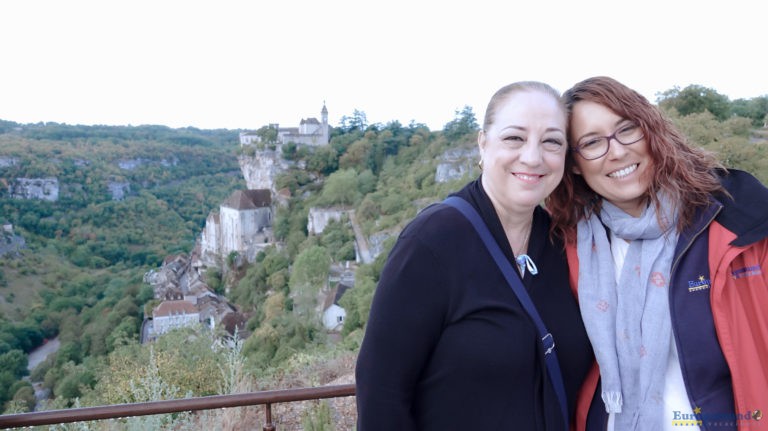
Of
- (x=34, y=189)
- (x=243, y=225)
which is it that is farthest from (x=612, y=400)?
(x=34, y=189)

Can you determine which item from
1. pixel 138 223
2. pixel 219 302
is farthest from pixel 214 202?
pixel 219 302

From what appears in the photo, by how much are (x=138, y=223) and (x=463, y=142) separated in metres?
40.9

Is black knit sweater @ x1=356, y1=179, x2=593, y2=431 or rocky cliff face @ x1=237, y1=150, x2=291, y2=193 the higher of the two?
black knit sweater @ x1=356, y1=179, x2=593, y2=431

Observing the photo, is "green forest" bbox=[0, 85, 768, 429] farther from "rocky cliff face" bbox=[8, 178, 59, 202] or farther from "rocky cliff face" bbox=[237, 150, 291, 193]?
"rocky cliff face" bbox=[237, 150, 291, 193]

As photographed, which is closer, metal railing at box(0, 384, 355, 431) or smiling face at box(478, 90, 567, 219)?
smiling face at box(478, 90, 567, 219)

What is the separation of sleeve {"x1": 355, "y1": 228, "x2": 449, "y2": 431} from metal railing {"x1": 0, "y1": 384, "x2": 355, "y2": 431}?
2.89ft

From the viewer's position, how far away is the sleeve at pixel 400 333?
4.53 ft

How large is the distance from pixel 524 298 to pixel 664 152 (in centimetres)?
67

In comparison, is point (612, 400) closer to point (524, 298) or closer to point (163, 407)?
point (524, 298)

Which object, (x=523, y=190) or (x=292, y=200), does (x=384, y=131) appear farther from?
(x=523, y=190)

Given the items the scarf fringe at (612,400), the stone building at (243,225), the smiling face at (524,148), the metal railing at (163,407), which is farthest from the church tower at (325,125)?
the scarf fringe at (612,400)

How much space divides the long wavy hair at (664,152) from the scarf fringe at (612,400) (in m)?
0.56

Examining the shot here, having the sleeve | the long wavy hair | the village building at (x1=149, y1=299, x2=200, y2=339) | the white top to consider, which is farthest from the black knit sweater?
the village building at (x1=149, y1=299, x2=200, y2=339)

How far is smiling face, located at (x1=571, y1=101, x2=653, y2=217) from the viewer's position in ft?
5.38
